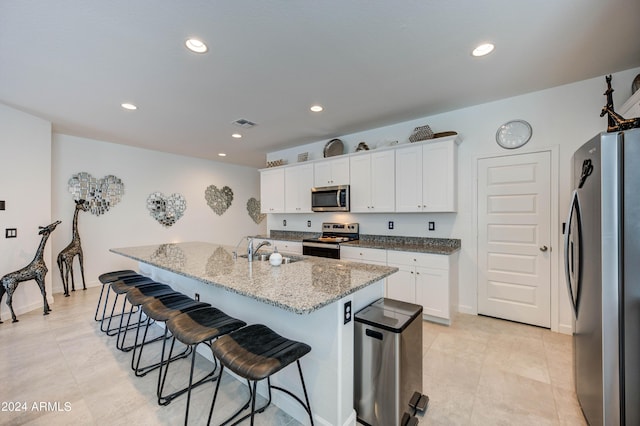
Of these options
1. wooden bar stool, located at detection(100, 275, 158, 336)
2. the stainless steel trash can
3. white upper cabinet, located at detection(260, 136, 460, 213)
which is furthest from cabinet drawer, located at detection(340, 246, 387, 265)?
wooden bar stool, located at detection(100, 275, 158, 336)

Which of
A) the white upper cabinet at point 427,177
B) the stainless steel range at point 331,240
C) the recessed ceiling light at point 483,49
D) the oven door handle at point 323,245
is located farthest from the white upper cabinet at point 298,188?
the recessed ceiling light at point 483,49

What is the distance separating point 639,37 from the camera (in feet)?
6.57

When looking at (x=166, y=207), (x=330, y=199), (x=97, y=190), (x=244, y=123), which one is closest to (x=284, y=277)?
(x=330, y=199)

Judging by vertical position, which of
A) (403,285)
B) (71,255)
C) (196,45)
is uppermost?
(196,45)

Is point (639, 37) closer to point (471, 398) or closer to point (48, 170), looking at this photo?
point (471, 398)

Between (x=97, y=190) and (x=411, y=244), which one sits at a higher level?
(x=97, y=190)

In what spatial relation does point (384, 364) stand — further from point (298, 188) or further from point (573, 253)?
point (298, 188)

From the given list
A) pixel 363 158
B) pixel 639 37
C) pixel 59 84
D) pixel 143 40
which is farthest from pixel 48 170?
pixel 639 37

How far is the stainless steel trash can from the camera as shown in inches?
58.1

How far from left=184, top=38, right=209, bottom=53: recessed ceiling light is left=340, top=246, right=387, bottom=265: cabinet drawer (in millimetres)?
2805

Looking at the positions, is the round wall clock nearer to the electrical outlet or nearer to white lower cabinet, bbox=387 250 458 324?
white lower cabinet, bbox=387 250 458 324

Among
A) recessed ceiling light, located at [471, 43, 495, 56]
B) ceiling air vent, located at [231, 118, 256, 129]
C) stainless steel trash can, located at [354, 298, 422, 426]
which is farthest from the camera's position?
ceiling air vent, located at [231, 118, 256, 129]

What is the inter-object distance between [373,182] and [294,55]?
2.15m

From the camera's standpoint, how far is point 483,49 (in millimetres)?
2111
